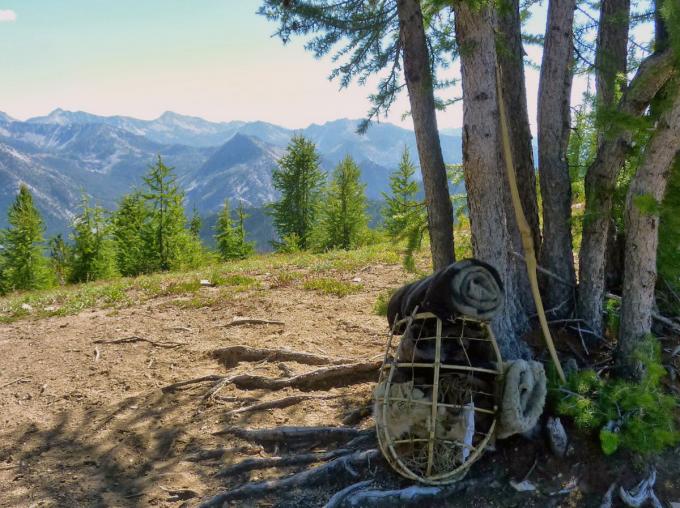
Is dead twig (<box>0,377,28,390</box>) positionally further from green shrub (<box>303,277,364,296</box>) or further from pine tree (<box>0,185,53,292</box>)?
pine tree (<box>0,185,53,292</box>)

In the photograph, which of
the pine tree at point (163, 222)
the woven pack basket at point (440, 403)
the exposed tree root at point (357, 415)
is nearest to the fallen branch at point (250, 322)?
the exposed tree root at point (357, 415)

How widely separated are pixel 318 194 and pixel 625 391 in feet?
133

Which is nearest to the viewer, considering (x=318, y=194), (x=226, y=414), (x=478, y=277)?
(x=478, y=277)

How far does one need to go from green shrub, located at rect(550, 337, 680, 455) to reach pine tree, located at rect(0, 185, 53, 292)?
3306 cm

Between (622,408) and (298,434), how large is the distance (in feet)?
11.1

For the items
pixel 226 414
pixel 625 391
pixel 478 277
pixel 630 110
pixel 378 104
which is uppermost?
pixel 378 104

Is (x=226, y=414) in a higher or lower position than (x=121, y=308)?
lower

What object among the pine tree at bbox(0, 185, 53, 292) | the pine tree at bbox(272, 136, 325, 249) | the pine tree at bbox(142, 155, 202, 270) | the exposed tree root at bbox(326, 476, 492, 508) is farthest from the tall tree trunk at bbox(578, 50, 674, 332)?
the pine tree at bbox(272, 136, 325, 249)

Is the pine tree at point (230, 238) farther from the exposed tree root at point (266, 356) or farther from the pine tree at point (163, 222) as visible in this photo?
the exposed tree root at point (266, 356)

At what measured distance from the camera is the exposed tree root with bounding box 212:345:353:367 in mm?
7422

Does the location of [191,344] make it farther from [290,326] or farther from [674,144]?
[674,144]

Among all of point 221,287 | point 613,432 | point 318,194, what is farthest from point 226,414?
point 318,194

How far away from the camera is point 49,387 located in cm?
727

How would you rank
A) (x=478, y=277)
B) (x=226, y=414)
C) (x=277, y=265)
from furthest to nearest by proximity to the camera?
(x=277, y=265)
(x=226, y=414)
(x=478, y=277)
